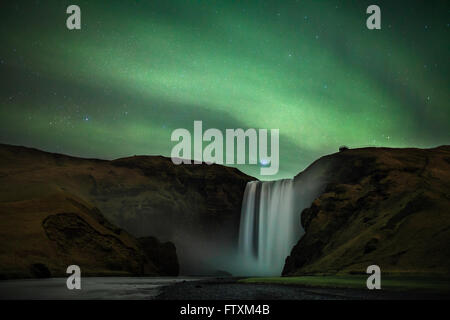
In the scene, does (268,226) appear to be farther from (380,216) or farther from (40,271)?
(40,271)

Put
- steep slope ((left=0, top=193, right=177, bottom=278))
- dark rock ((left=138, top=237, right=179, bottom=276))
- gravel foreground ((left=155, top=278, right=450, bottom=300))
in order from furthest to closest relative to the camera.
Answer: dark rock ((left=138, top=237, right=179, bottom=276))
steep slope ((left=0, top=193, right=177, bottom=278))
gravel foreground ((left=155, top=278, right=450, bottom=300))

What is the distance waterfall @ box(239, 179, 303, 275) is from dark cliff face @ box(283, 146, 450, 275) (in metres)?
10.5

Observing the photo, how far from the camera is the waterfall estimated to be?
3607 inches

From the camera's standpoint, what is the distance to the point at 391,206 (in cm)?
6234

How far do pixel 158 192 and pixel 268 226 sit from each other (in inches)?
1488

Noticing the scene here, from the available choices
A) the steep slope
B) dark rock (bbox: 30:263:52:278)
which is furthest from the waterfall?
dark rock (bbox: 30:263:52:278)

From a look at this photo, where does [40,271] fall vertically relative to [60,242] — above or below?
below

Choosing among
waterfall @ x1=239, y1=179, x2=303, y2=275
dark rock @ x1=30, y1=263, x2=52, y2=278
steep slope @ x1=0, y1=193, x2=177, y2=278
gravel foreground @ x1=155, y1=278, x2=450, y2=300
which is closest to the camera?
gravel foreground @ x1=155, y1=278, x2=450, y2=300

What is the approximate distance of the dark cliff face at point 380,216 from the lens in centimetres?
4556

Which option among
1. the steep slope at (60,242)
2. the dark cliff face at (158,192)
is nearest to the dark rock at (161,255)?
the steep slope at (60,242)

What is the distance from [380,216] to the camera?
201 feet

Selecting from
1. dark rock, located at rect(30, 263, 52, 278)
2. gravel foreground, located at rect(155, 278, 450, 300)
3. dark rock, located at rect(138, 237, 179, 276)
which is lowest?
dark rock, located at rect(138, 237, 179, 276)

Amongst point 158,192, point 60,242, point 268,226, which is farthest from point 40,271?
point 158,192

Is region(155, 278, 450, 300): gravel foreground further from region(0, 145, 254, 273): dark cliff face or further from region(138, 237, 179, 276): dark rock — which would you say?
region(0, 145, 254, 273): dark cliff face
